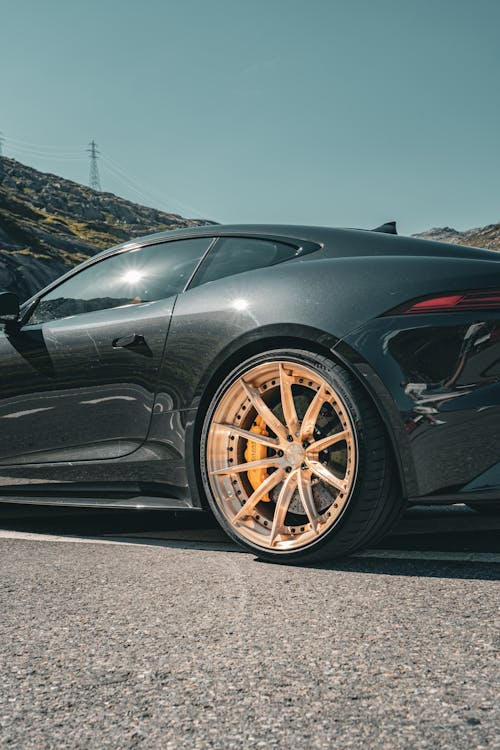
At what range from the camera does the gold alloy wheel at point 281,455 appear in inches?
104

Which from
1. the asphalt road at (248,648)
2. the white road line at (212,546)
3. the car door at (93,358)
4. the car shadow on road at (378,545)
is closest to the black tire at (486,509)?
the car shadow on road at (378,545)

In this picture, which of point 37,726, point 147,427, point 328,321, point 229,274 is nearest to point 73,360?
Answer: point 147,427

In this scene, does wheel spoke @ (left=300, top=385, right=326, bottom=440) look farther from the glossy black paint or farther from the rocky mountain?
the rocky mountain

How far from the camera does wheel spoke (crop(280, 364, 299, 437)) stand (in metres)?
2.77

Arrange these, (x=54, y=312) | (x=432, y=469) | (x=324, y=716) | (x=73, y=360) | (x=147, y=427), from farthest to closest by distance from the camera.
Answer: (x=54, y=312), (x=73, y=360), (x=147, y=427), (x=432, y=469), (x=324, y=716)

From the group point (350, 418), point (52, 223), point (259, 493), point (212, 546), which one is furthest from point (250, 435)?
point (52, 223)

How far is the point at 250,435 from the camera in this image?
2.85m

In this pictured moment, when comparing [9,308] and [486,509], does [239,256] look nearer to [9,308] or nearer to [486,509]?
[9,308]

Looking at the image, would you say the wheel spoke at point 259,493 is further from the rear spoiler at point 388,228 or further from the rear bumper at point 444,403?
the rear spoiler at point 388,228

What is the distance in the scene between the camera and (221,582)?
2488 millimetres

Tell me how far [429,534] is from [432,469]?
0.88 m

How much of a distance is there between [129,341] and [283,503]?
1030 mm

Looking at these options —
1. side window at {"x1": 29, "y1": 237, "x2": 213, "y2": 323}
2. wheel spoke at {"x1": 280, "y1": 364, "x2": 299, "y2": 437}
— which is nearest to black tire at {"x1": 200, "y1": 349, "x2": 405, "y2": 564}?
wheel spoke at {"x1": 280, "y1": 364, "x2": 299, "y2": 437}

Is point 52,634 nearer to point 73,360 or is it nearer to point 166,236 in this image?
point 73,360
